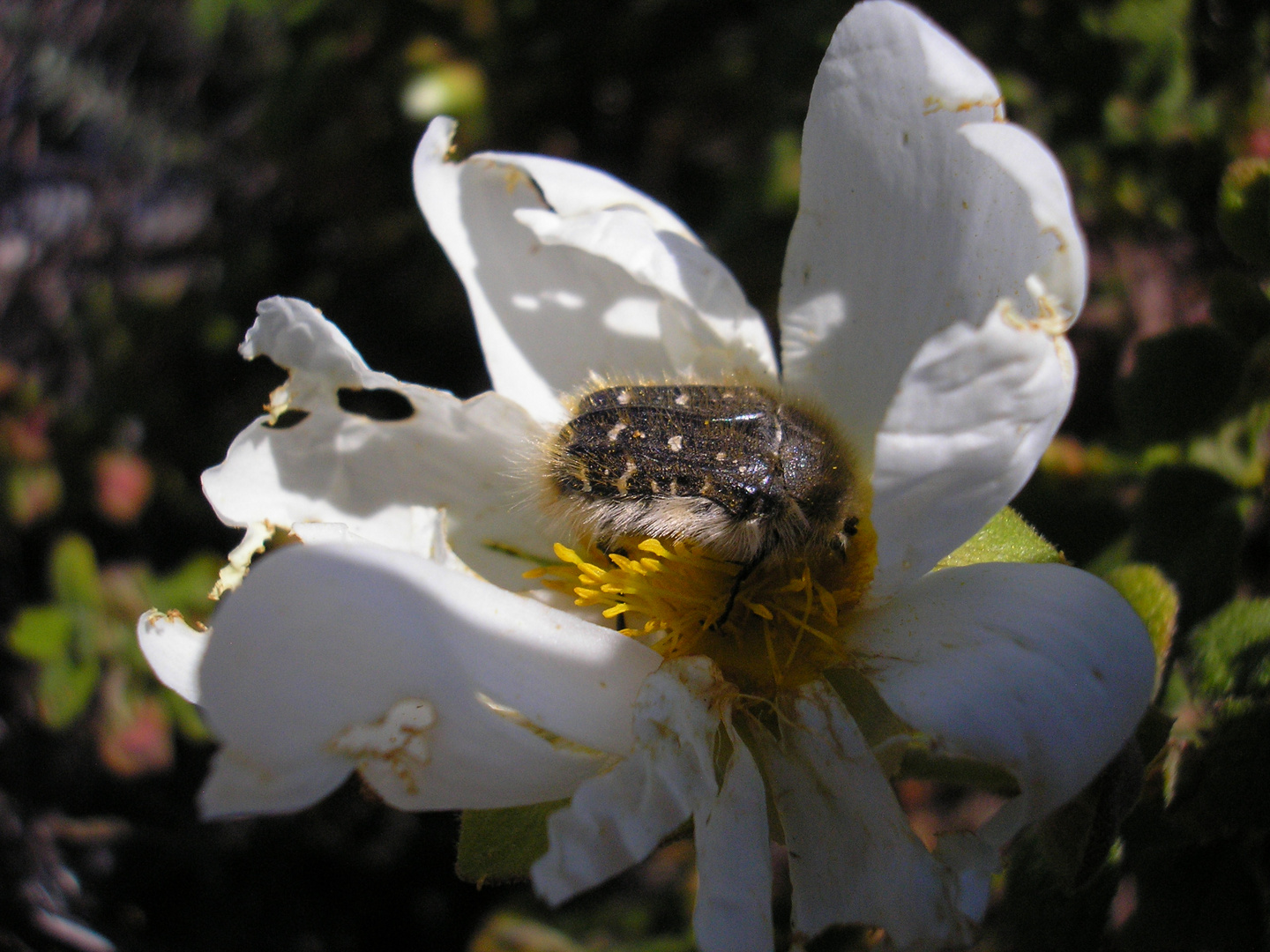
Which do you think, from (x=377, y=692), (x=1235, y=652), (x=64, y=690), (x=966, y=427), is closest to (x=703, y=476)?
(x=966, y=427)

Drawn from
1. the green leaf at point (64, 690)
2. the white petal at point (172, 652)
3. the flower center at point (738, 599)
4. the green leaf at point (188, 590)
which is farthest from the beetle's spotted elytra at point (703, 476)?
the green leaf at point (64, 690)

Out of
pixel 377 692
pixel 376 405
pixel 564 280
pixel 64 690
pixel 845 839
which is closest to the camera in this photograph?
pixel 377 692

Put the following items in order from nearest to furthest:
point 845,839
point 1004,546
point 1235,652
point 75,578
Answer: point 845,839, point 1004,546, point 1235,652, point 75,578

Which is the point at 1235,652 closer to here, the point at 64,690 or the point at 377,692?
the point at 377,692

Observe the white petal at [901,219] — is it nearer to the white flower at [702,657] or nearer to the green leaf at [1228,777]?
the white flower at [702,657]

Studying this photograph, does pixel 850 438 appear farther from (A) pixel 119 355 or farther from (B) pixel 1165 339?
(A) pixel 119 355

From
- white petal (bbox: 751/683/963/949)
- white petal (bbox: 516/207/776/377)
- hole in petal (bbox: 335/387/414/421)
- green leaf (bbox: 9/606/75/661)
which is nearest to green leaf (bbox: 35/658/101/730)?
green leaf (bbox: 9/606/75/661)

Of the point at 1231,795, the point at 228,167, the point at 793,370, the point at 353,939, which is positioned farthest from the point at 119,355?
the point at 1231,795
